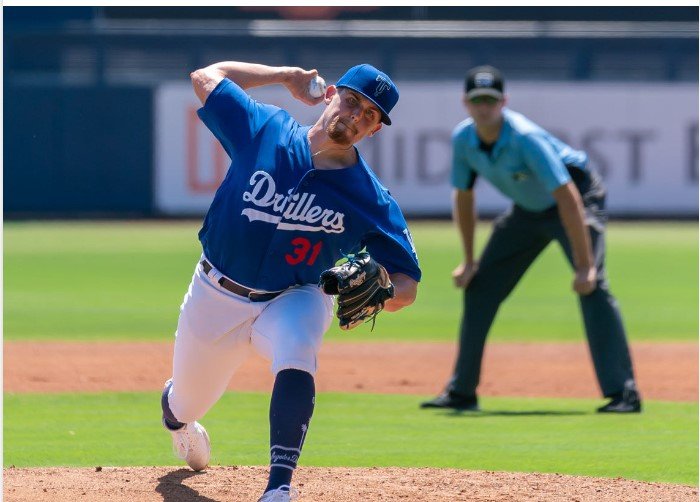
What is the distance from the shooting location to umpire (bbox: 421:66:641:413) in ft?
22.9

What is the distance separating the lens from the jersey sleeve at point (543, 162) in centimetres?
690

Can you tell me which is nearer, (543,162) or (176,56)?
(543,162)

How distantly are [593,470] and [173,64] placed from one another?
76.3 feet

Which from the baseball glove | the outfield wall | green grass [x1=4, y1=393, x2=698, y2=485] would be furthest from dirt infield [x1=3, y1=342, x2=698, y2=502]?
the outfield wall

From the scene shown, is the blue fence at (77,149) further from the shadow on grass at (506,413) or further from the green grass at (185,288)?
the shadow on grass at (506,413)

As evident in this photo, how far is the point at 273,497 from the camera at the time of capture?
13.3ft

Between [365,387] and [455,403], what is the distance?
1019mm

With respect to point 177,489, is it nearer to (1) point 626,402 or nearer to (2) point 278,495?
(2) point 278,495

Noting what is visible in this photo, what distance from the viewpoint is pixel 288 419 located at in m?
4.19

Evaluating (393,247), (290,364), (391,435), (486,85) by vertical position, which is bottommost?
(391,435)

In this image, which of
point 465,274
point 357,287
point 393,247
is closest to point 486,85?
point 465,274

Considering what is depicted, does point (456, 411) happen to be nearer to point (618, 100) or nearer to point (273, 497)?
point (273, 497)

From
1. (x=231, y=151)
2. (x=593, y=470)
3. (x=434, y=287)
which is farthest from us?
(x=434, y=287)

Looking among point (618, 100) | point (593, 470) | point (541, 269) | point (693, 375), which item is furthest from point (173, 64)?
point (593, 470)
